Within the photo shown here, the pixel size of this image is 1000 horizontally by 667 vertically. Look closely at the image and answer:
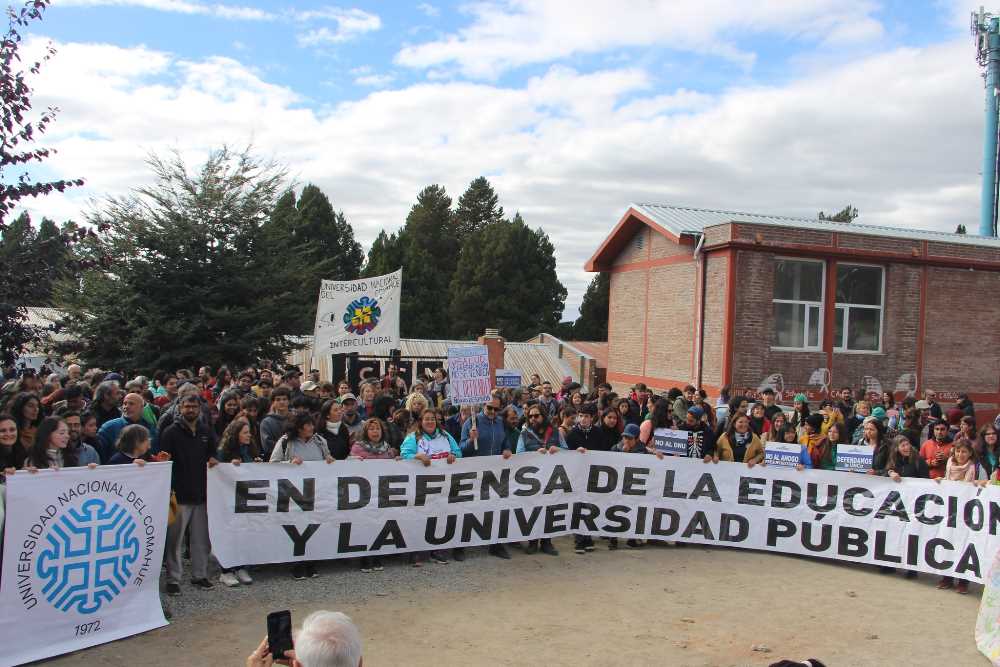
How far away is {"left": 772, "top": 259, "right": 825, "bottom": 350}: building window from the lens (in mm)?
18703

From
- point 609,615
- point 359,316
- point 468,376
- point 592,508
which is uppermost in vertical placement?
point 359,316

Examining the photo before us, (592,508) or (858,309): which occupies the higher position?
(858,309)

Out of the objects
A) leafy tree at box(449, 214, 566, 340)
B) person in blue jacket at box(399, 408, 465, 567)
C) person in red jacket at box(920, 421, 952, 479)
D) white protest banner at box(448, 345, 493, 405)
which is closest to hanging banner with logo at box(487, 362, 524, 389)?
white protest banner at box(448, 345, 493, 405)

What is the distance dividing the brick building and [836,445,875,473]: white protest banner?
9.16 metres

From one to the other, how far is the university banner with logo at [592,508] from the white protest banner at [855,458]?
23 centimetres

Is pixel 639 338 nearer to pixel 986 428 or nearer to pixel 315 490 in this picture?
pixel 986 428

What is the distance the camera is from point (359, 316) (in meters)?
14.4

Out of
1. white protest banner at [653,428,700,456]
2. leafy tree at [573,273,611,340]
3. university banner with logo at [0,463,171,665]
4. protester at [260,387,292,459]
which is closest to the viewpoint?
university banner with logo at [0,463,171,665]

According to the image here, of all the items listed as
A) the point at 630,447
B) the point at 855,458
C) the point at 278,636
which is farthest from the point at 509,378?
the point at 278,636

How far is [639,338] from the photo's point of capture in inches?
878

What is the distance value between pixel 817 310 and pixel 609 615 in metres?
14.1

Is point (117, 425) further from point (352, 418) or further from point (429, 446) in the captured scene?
point (429, 446)

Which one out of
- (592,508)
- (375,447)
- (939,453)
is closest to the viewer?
(375,447)

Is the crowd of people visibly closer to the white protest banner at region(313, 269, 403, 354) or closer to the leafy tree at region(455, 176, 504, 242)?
the white protest banner at region(313, 269, 403, 354)
